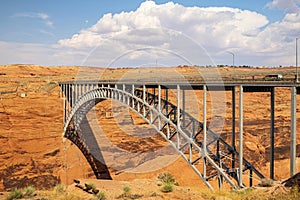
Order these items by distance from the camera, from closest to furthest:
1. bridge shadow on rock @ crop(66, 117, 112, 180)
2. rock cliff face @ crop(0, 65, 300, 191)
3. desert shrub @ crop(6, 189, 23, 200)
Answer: desert shrub @ crop(6, 189, 23, 200), rock cliff face @ crop(0, 65, 300, 191), bridge shadow on rock @ crop(66, 117, 112, 180)

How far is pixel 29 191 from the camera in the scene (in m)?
12.0

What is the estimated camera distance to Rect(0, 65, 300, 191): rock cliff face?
28109mm

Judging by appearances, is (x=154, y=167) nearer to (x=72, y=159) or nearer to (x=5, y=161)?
(x=72, y=159)

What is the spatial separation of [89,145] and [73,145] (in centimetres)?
179

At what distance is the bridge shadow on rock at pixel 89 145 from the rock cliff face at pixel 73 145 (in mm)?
472

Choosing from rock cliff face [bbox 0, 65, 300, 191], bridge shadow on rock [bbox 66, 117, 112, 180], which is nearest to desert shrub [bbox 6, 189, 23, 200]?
rock cliff face [bbox 0, 65, 300, 191]

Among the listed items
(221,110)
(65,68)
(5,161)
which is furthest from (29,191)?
(65,68)

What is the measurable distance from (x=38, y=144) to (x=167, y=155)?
45.4ft

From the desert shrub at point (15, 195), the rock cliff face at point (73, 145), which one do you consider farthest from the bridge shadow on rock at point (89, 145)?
the desert shrub at point (15, 195)

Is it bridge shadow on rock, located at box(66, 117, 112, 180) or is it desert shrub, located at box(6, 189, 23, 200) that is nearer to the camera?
desert shrub, located at box(6, 189, 23, 200)

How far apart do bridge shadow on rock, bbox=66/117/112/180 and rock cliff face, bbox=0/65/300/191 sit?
472mm

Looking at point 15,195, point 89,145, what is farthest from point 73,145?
point 15,195

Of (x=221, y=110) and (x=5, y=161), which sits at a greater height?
(x=221, y=110)

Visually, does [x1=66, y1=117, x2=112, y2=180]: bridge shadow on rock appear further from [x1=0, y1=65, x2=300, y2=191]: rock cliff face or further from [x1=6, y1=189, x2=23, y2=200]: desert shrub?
[x1=6, y1=189, x2=23, y2=200]: desert shrub
